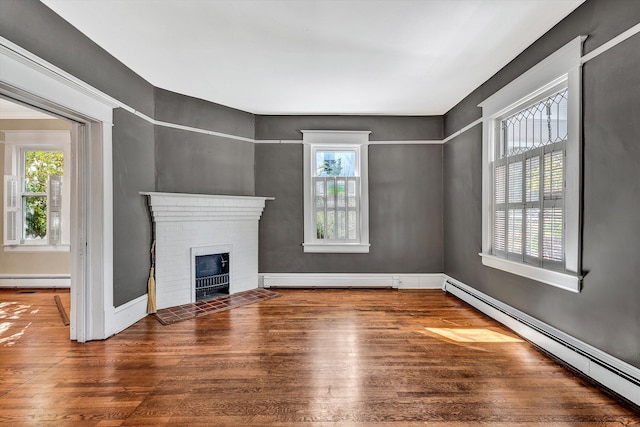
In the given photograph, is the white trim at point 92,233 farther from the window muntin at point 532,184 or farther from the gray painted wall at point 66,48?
the window muntin at point 532,184

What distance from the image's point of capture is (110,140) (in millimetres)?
2955

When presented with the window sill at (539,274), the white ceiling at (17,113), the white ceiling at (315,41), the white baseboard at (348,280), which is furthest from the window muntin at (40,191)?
the window sill at (539,274)

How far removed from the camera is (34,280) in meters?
4.71

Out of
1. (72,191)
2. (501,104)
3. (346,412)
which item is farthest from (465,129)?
(72,191)

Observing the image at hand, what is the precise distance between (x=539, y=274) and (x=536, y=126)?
141cm

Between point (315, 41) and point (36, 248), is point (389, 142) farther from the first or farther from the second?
point (36, 248)

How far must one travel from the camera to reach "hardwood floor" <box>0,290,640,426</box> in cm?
180

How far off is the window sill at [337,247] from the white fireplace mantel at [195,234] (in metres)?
0.87

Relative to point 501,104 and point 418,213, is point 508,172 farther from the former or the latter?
point 418,213

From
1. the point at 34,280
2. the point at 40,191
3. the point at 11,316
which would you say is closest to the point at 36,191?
the point at 40,191

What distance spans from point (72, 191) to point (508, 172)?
14.6ft

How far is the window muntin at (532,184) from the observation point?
2508 mm

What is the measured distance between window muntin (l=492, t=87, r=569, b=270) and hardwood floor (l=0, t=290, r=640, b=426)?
90 cm

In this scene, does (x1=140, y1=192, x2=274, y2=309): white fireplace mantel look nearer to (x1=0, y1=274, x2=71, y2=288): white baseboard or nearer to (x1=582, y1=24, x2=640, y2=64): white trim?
(x1=0, y1=274, x2=71, y2=288): white baseboard
